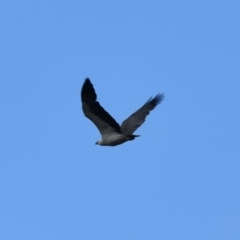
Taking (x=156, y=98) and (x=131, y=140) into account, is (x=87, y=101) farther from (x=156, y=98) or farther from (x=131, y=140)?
(x=156, y=98)

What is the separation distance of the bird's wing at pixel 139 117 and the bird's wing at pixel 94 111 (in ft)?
5.71

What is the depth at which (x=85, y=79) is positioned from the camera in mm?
32719

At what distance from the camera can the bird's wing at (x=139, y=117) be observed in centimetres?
3606

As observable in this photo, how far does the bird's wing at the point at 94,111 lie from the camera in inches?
1287

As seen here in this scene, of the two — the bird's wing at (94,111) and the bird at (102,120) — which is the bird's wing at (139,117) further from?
the bird's wing at (94,111)

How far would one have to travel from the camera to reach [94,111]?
33.1 m

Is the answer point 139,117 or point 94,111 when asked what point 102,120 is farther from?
point 139,117

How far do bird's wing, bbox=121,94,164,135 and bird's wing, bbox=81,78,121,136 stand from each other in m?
1.74

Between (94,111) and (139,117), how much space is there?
169 inches

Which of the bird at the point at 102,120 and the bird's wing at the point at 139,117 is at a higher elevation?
the bird's wing at the point at 139,117

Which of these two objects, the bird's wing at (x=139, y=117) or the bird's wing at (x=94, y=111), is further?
the bird's wing at (x=139, y=117)

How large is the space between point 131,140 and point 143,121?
3864 mm

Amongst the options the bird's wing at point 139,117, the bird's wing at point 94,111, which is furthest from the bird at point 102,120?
the bird's wing at point 139,117

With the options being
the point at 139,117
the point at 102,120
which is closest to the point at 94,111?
the point at 102,120
